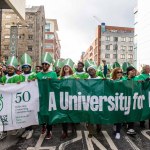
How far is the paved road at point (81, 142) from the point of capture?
7.24 m

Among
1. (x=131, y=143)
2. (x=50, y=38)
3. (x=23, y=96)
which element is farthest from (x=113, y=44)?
(x=131, y=143)

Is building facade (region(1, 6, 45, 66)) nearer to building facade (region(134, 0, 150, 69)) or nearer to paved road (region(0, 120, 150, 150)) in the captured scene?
building facade (region(134, 0, 150, 69))

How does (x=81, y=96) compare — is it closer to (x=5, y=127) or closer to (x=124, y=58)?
(x=5, y=127)

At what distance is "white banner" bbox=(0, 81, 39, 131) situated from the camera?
7.98 m

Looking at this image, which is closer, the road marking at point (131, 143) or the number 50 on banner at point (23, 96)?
the road marking at point (131, 143)

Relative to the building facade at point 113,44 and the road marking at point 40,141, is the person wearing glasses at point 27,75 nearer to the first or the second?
the road marking at point 40,141

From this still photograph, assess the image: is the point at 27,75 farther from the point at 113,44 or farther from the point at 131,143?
the point at 113,44

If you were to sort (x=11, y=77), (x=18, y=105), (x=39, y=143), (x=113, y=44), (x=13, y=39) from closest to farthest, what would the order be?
(x=39, y=143), (x=18, y=105), (x=11, y=77), (x=13, y=39), (x=113, y=44)

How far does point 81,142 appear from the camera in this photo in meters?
7.68

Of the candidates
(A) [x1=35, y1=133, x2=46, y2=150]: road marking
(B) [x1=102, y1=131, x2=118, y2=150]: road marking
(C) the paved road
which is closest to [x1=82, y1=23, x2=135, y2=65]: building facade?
(B) [x1=102, y1=131, x2=118, y2=150]: road marking

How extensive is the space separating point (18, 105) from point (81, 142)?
→ 5.85 ft

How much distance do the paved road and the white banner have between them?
1.44 feet

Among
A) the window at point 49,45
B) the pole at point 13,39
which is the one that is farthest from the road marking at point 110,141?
the window at point 49,45

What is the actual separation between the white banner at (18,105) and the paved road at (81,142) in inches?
17.3
